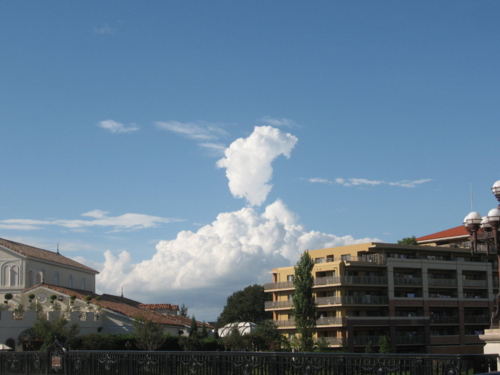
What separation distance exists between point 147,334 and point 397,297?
3176 cm

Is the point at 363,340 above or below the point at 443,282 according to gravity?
below

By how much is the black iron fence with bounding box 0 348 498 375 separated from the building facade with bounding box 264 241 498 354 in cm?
4865

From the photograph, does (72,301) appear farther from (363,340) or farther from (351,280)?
(363,340)

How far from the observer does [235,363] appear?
18.9 meters

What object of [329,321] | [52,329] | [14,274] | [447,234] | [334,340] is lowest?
[334,340]

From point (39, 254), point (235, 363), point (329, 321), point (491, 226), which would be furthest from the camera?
point (39, 254)

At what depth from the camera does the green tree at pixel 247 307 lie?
115 m

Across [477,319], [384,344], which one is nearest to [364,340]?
[384,344]

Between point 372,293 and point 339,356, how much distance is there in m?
59.0

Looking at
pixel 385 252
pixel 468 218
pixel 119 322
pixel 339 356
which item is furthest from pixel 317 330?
pixel 339 356

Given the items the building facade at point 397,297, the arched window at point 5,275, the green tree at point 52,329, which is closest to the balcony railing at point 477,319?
the building facade at point 397,297

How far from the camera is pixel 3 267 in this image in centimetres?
6744

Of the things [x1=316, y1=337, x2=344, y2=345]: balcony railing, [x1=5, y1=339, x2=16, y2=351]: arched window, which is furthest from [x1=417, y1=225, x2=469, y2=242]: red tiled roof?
[x1=5, y1=339, x2=16, y2=351]: arched window

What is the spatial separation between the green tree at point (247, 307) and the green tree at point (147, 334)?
184 ft
